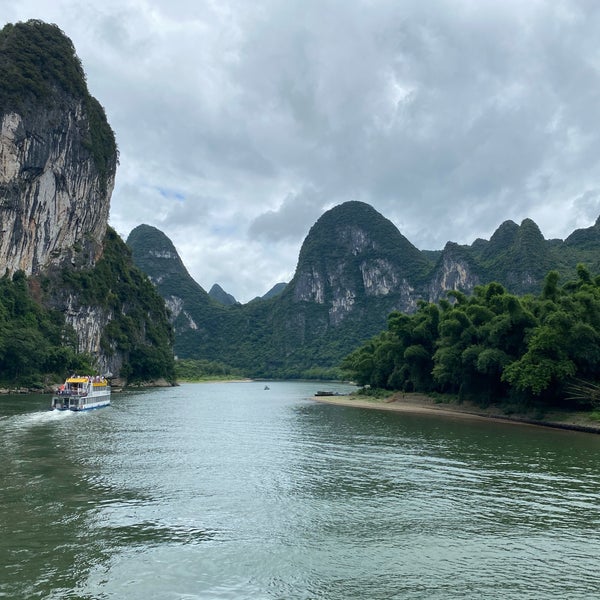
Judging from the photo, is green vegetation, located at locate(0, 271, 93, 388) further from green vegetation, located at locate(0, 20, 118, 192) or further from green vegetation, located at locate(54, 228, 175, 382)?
green vegetation, located at locate(0, 20, 118, 192)

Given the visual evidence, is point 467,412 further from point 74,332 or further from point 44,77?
point 44,77

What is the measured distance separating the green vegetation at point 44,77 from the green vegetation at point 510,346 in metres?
63.6

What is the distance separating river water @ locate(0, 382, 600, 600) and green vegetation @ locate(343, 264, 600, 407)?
8.62 meters

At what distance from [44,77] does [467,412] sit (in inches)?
3182

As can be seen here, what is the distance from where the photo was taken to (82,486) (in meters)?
15.4

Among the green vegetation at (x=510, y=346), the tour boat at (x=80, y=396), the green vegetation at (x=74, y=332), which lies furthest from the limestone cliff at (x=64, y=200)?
the green vegetation at (x=510, y=346)

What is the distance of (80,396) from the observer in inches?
1569

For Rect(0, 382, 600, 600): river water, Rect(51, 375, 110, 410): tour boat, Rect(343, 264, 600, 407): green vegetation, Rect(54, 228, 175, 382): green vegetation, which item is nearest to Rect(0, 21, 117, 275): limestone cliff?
Rect(54, 228, 175, 382): green vegetation

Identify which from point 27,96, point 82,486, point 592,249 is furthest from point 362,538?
point 592,249

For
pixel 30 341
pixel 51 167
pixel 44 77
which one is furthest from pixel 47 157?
pixel 30 341

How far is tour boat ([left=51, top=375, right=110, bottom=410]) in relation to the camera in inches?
1551

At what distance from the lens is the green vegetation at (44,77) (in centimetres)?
7556

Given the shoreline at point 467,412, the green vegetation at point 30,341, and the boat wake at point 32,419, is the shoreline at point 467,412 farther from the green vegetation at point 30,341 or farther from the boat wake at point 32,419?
the green vegetation at point 30,341

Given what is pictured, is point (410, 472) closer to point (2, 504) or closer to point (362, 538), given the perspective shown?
point (362, 538)
